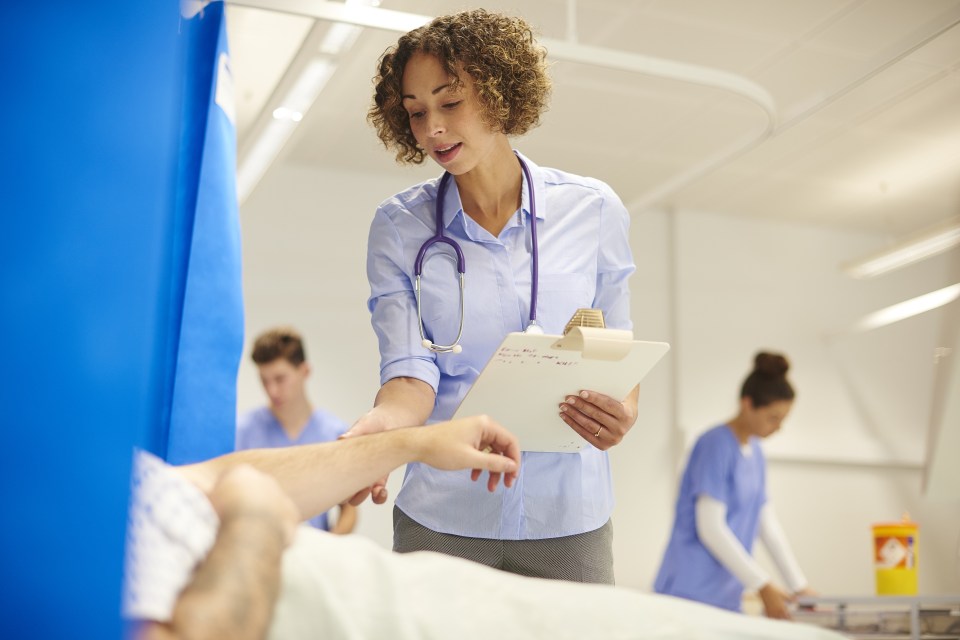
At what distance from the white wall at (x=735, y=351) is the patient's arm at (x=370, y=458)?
3.98m

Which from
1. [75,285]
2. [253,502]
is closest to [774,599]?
[253,502]

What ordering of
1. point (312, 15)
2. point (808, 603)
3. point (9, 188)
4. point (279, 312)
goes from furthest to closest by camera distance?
point (279, 312) < point (808, 603) < point (312, 15) < point (9, 188)

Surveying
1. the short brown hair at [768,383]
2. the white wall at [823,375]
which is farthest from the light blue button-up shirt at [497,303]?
the white wall at [823,375]

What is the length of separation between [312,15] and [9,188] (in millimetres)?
1759

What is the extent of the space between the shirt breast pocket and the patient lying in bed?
0.66 metres

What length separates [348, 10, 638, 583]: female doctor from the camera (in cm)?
156

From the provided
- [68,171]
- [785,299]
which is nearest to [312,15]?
[68,171]

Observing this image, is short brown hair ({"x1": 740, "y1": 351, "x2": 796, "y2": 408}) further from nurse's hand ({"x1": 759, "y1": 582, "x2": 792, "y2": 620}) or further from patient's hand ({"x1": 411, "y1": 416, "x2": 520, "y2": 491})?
patient's hand ({"x1": 411, "y1": 416, "x2": 520, "y2": 491})

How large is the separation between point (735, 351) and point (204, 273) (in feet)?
15.4

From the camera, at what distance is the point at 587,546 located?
1565 millimetres

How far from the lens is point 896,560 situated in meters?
3.16

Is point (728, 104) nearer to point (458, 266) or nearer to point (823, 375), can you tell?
point (823, 375)

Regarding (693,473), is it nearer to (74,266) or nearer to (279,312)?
(279,312)

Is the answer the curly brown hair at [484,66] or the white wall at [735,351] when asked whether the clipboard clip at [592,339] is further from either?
the white wall at [735,351]
